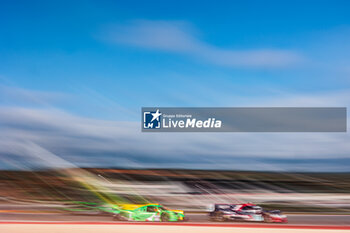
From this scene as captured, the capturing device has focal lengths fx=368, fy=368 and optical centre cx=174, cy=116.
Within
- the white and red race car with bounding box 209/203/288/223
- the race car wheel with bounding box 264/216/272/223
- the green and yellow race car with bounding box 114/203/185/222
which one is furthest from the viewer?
the green and yellow race car with bounding box 114/203/185/222

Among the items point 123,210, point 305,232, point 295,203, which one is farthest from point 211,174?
point 305,232

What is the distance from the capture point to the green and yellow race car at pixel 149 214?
1222 cm

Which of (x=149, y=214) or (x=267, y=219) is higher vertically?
(x=149, y=214)

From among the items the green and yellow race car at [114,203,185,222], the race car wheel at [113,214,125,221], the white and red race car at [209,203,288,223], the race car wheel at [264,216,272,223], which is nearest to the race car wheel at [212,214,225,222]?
the white and red race car at [209,203,288,223]

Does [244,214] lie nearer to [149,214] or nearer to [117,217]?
[149,214]

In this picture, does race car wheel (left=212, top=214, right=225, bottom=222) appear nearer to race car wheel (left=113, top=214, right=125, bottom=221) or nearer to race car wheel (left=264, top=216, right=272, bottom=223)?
race car wheel (left=264, top=216, right=272, bottom=223)

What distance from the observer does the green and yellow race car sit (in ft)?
40.1

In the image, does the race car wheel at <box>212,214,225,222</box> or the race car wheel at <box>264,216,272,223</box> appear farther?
the race car wheel at <box>212,214,225,222</box>

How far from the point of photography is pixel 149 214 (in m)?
12.3

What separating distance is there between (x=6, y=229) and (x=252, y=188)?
43.0ft

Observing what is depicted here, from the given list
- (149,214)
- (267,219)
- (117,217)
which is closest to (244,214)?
(267,219)

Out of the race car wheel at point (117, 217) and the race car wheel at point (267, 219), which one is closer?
the race car wheel at point (267, 219)

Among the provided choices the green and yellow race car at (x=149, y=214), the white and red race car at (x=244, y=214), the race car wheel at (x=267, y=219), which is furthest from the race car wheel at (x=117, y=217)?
the race car wheel at (x=267, y=219)

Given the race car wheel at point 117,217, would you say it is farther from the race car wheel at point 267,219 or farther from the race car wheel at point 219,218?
the race car wheel at point 267,219
